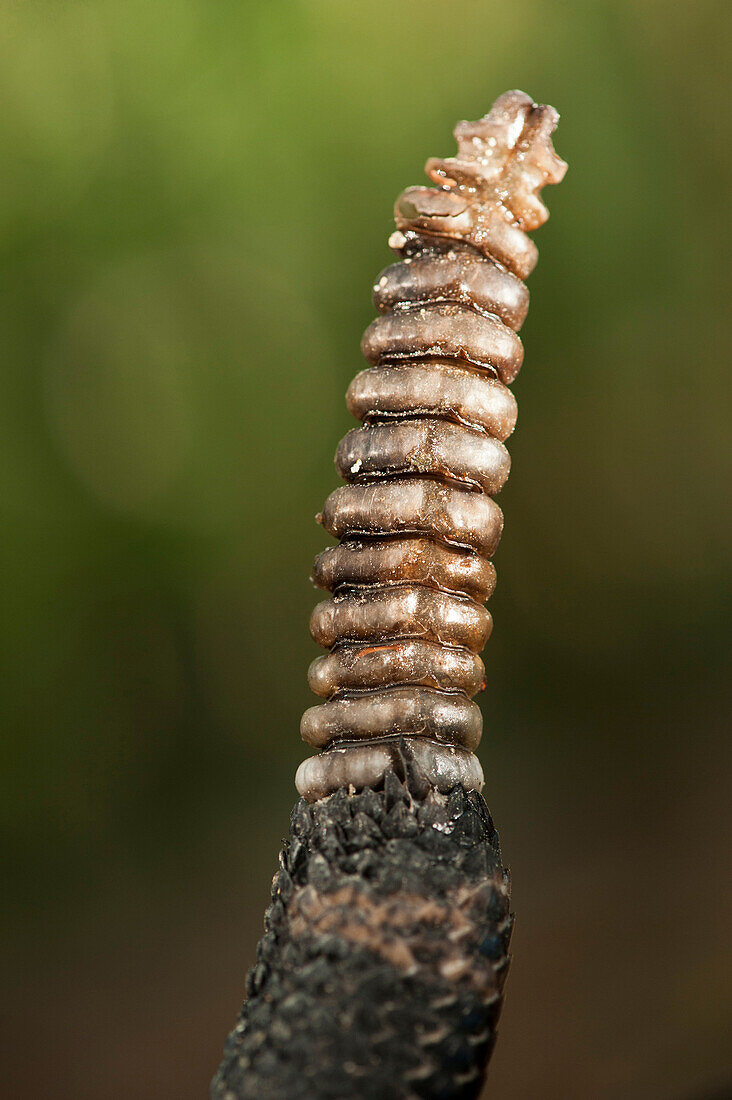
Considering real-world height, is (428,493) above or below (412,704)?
above

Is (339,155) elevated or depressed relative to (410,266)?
elevated

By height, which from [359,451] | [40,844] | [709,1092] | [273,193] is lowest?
[709,1092]

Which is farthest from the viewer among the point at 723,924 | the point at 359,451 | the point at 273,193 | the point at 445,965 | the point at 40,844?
the point at 273,193

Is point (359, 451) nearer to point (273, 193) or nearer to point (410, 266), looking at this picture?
point (410, 266)

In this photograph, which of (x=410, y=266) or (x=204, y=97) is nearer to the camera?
(x=410, y=266)

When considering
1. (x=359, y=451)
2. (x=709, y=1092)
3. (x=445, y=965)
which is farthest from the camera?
(x=709, y=1092)

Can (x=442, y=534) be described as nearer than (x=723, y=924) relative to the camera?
Yes

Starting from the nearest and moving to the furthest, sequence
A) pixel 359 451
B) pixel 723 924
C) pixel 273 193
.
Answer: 1. pixel 359 451
2. pixel 723 924
3. pixel 273 193

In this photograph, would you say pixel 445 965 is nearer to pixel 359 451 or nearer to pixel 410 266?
pixel 359 451

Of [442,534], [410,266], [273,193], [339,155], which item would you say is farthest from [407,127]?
[442,534]

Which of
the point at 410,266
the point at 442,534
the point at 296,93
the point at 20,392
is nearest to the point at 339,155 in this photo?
the point at 296,93
